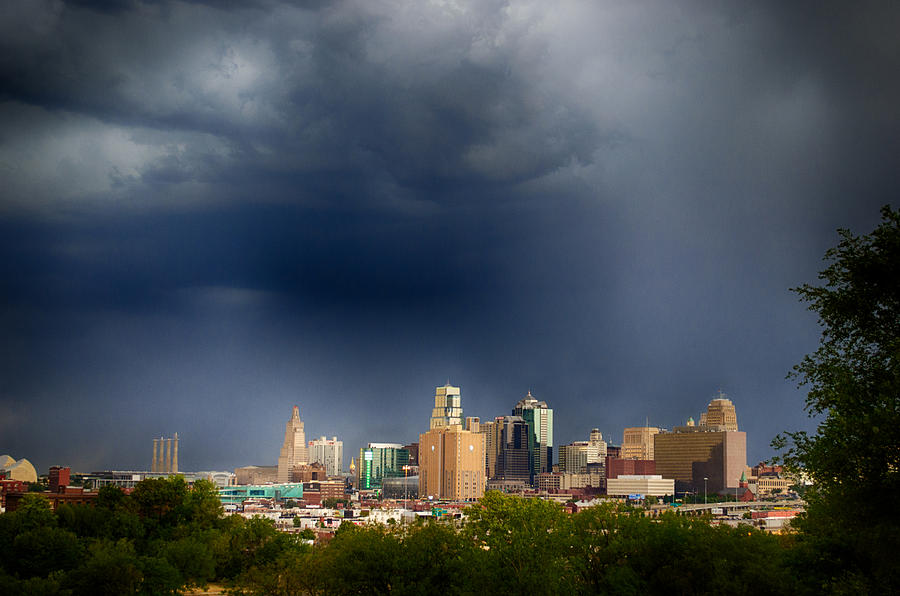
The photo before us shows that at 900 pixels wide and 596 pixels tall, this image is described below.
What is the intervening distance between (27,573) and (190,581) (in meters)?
14.0

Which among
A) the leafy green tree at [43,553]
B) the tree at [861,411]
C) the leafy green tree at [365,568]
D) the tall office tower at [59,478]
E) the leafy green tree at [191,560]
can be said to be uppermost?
the tree at [861,411]

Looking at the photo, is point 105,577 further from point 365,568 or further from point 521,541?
point 521,541

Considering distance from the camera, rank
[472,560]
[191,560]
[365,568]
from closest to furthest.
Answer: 1. [472,560]
2. [365,568]
3. [191,560]

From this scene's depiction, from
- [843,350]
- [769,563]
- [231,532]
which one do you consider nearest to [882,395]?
[843,350]

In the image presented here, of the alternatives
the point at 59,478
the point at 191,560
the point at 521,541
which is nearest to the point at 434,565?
the point at 521,541

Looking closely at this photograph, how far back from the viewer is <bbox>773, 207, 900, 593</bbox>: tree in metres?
23.7

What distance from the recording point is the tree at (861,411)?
23.7 metres

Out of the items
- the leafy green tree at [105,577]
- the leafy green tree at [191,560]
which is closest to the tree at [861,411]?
the leafy green tree at [105,577]

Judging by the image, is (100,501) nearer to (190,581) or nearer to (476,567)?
(190,581)

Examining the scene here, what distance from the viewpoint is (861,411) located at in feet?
81.2

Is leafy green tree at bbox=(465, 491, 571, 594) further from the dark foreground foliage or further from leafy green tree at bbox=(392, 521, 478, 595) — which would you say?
leafy green tree at bbox=(392, 521, 478, 595)

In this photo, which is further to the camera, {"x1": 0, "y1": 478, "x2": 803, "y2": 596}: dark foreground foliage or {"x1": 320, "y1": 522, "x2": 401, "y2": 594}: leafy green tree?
{"x1": 320, "y1": 522, "x2": 401, "y2": 594}: leafy green tree

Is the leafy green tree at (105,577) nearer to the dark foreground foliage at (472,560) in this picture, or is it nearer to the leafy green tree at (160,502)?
the dark foreground foliage at (472,560)

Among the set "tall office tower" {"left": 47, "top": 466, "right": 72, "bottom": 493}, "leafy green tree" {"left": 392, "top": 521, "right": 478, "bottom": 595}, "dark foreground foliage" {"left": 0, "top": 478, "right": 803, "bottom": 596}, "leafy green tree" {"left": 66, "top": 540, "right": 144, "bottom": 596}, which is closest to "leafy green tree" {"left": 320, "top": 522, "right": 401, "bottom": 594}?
"dark foreground foliage" {"left": 0, "top": 478, "right": 803, "bottom": 596}
